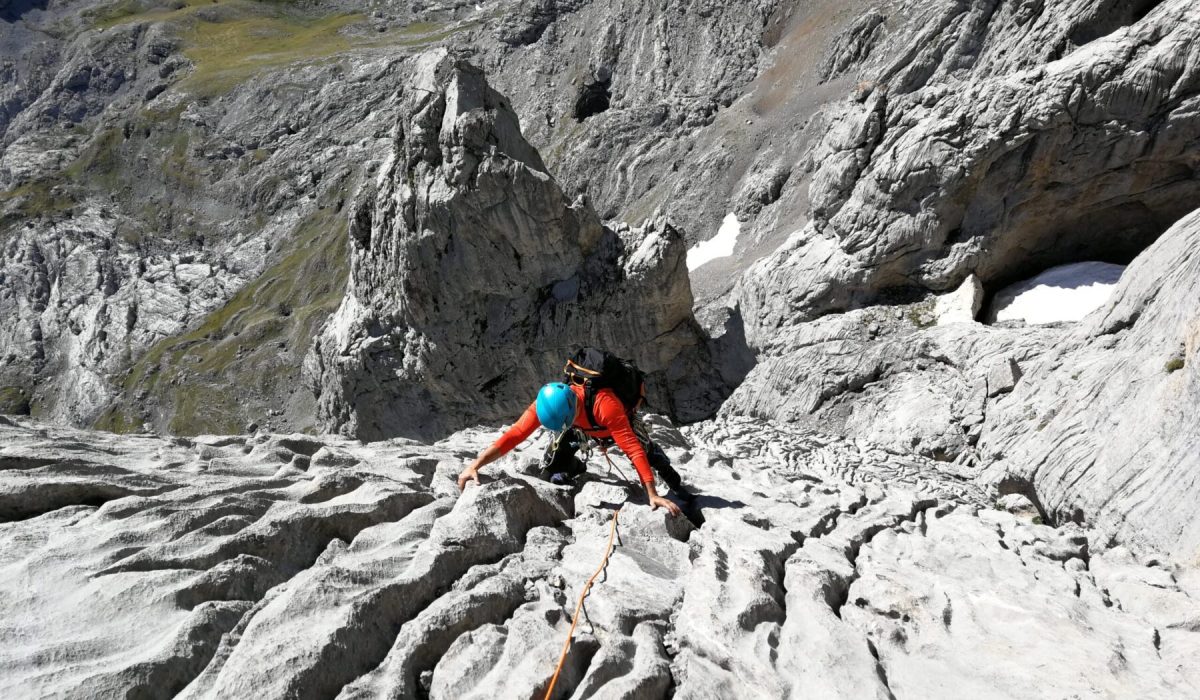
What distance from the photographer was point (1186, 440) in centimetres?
1084

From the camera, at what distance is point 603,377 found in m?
10.9

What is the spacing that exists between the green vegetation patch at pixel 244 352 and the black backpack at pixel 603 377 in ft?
307

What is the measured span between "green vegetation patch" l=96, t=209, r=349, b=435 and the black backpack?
3685 inches

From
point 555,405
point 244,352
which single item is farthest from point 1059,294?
point 244,352

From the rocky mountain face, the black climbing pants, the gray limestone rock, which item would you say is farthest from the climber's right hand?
the gray limestone rock

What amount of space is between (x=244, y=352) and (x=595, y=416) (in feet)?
348

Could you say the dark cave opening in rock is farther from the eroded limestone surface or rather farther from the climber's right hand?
the climber's right hand

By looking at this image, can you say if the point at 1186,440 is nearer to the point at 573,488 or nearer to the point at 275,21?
the point at 573,488

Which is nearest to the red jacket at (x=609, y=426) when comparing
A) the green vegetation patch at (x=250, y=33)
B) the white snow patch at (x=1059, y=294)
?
the white snow patch at (x=1059, y=294)

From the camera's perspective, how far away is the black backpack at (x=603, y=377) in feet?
35.6

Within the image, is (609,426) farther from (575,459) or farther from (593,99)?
(593,99)

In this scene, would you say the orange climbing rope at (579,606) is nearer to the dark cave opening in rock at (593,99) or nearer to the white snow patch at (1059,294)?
the white snow patch at (1059,294)

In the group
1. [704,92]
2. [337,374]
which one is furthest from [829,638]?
[704,92]

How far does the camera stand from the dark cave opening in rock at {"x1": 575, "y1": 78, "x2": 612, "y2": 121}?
93875 mm
